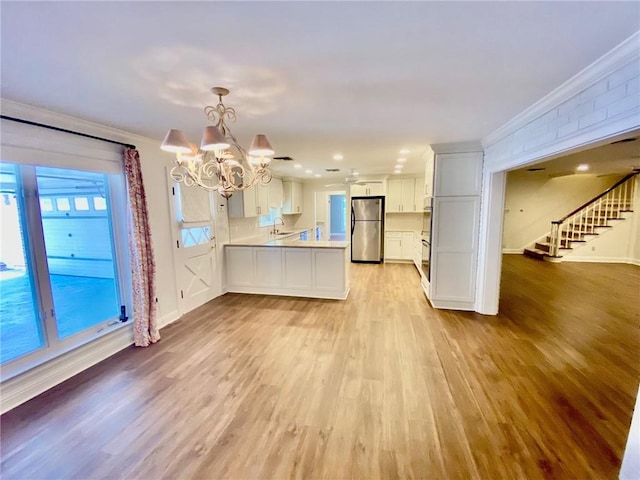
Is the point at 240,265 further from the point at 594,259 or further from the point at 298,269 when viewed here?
the point at 594,259

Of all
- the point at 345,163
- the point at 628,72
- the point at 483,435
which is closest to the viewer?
the point at 628,72

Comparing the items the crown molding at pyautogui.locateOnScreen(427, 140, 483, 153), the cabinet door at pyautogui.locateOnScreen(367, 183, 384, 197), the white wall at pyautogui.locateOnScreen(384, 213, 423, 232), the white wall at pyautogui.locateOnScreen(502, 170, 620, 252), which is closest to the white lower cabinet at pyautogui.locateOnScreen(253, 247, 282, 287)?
the crown molding at pyautogui.locateOnScreen(427, 140, 483, 153)

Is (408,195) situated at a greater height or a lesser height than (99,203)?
greater

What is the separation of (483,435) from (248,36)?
2884 millimetres

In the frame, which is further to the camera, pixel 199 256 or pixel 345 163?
pixel 345 163

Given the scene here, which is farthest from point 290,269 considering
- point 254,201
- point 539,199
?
point 539,199

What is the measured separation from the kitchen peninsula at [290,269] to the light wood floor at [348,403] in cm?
99

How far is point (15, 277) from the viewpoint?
2496 millimetres

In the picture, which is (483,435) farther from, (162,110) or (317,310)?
(162,110)

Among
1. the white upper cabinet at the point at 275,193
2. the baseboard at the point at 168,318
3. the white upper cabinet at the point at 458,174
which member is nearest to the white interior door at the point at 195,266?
the baseboard at the point at 168,318

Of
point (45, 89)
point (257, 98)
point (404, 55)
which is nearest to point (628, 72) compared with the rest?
point (404, 55)

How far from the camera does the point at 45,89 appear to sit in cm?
198

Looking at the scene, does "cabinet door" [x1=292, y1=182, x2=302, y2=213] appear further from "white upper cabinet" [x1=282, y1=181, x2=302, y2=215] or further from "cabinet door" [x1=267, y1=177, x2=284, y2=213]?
"cabinet door" [x1=267, y1=177, x2=284, y2=213]

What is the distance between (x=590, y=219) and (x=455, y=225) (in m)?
6.44
